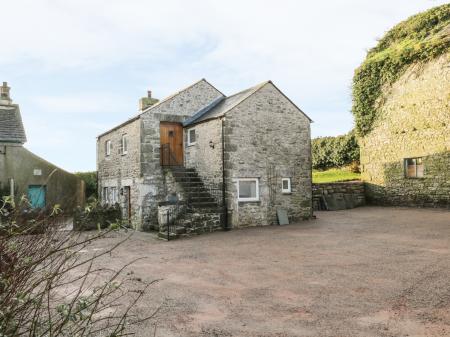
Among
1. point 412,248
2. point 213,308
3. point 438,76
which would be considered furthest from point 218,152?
point 438,76

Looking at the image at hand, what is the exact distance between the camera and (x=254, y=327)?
4863 millimetres

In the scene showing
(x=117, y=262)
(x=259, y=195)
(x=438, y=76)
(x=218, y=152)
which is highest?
(x=438, y=76)

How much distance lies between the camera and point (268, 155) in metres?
15.8

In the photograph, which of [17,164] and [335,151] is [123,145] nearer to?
[17,164]

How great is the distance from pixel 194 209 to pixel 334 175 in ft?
50.1

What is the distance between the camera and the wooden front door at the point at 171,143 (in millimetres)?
17281

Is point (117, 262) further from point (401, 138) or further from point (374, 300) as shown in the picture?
point (401, 138)

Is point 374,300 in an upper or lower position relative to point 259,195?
lower

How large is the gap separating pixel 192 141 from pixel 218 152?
2.97 m

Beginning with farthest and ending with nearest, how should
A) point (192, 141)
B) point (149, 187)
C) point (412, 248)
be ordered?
1. point (192, 141)
2. point (149, 187)
3. point (412, 248)

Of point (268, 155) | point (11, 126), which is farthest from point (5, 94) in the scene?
point (268, 155)

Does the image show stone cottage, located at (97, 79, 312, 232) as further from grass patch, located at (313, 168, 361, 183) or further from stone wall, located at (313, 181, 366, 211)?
grass patch, located at (313, 168, 361, 183)

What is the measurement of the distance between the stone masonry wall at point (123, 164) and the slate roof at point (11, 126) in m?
4.42

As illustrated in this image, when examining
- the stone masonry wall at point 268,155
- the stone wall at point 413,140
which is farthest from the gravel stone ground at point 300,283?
the stone wall at point 413,140
